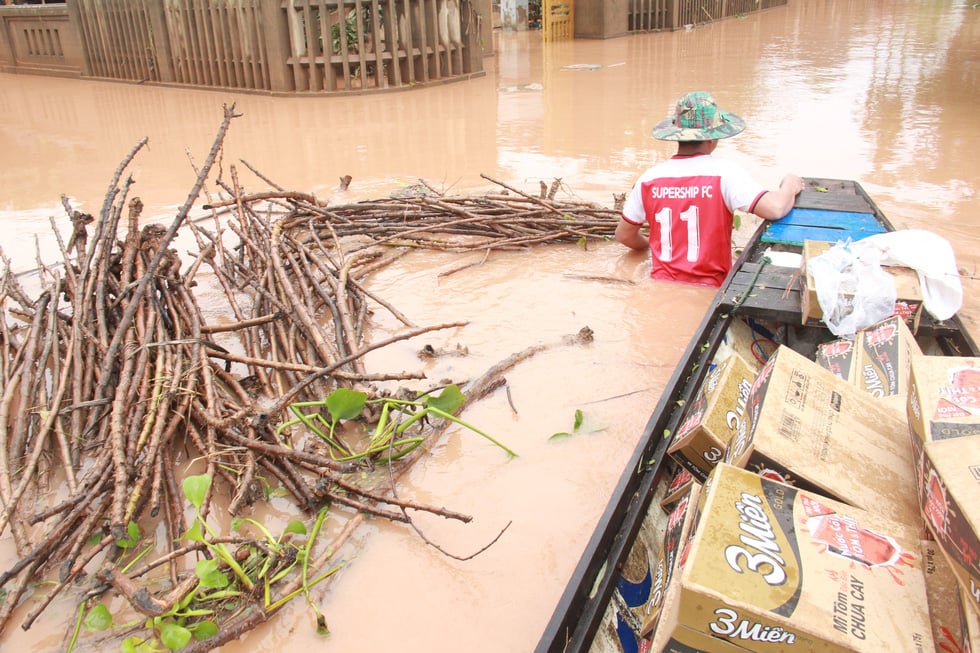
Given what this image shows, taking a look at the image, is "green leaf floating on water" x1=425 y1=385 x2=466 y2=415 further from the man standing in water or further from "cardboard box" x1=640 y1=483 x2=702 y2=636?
the man standing in water

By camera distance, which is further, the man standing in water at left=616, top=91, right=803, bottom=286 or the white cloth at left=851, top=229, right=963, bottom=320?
Answer: the man standing in water at left=616, top=91, right=803, bottom=286

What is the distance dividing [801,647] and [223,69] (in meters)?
12.4

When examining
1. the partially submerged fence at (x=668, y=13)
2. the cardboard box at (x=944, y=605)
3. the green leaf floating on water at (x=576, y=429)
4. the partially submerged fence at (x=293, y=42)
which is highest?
the partially submerged fence at (x=668, y=13)

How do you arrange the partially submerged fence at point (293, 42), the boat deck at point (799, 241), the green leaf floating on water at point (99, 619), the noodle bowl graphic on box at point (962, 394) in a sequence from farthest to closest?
the partially submerged fence at point (293, 42) < the boat deck at point (799, 241) < the green leaf floating on water at point (99, 619) < the noodle bowl graphic on box at point (962, 394)

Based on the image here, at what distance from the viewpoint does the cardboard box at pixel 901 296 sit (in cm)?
262

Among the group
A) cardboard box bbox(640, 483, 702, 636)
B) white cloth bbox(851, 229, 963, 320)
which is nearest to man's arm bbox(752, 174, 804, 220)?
white cloth bbox(851, 229, 963, 320)

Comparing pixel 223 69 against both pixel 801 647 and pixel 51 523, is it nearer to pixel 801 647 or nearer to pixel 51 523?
pixel 51 523

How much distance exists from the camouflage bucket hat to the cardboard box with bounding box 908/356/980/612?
206 centimetres

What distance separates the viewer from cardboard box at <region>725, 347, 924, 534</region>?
67.6 inches

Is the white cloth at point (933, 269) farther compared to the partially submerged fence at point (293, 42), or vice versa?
the partially submerged fence at point (293, 42)

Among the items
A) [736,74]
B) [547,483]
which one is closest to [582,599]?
[547,483]

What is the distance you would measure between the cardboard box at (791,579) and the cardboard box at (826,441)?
101mm

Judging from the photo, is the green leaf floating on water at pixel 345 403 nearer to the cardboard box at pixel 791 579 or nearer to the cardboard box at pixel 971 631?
the cardboard box at pixel 791 579

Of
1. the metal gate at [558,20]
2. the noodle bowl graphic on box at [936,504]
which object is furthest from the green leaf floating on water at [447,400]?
the metal gate at [558,20]
